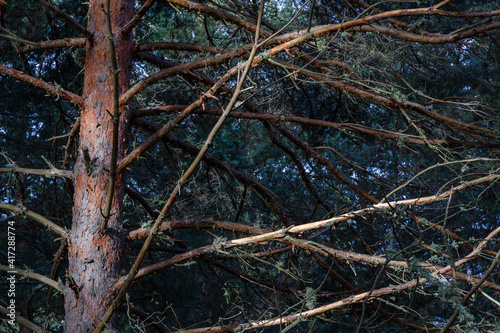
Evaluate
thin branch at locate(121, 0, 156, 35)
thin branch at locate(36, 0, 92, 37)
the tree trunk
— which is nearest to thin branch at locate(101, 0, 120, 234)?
the tree trunk

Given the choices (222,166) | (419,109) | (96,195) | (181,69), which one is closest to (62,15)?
(181,69)

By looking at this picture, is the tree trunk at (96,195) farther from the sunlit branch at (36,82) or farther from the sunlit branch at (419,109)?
the sunlit branch at (419,109)

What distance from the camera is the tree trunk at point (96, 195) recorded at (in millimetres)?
2875

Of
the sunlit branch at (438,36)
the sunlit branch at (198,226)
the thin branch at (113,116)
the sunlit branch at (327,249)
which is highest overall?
the sunlit branch at (438,36)

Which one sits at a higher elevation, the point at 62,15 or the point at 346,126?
the point at 62,15

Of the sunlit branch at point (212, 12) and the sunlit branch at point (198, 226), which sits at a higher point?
the sunlit branch at point (212, 12)

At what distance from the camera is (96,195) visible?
10.1 ft

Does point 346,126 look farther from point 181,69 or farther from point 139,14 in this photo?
point 139,14

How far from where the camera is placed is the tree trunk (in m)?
2.88

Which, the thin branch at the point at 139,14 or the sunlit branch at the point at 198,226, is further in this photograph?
the thin branch at the point at 139,14

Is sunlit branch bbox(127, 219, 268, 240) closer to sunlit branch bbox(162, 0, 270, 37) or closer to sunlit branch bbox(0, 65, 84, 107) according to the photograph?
sunlit branch bbox(0, 65, 84, 107)

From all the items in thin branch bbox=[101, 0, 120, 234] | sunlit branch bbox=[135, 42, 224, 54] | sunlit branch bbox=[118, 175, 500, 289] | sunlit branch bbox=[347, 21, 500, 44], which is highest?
sunlit branch bbox=[135, 42, 224, 54]

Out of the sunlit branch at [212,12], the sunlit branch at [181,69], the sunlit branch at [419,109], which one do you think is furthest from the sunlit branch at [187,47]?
the sunlit branch at [419,109]

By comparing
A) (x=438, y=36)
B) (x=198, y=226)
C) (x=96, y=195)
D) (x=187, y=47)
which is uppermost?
(x=187, y=47)
